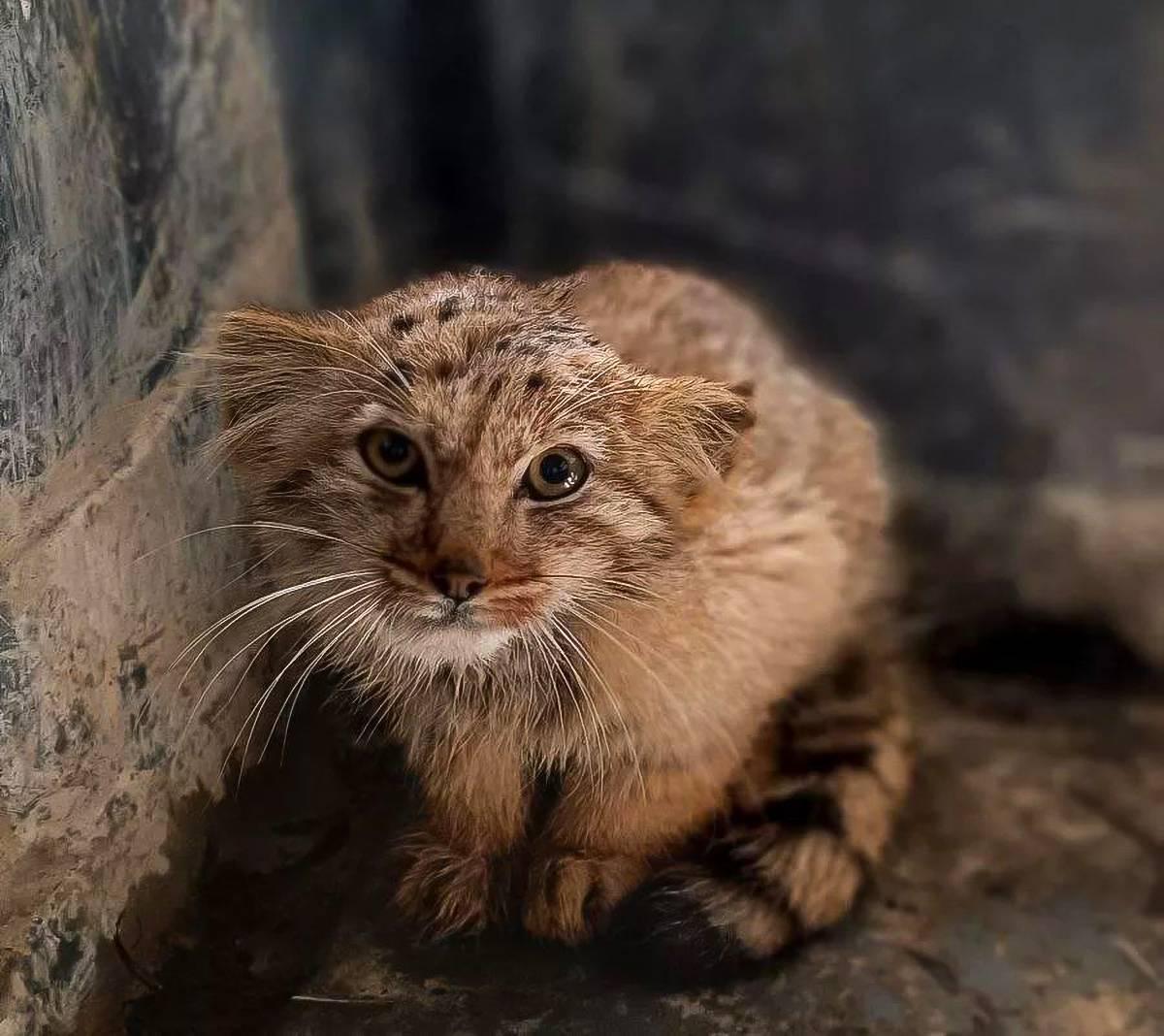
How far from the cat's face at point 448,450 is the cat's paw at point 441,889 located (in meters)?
0.18

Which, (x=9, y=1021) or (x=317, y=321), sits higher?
(x=317, y=321)

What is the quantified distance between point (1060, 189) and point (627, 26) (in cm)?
78

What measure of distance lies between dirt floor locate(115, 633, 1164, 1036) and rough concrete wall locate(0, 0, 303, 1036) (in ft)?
0.21

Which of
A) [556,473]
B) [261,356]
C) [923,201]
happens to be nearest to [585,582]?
[556,473]

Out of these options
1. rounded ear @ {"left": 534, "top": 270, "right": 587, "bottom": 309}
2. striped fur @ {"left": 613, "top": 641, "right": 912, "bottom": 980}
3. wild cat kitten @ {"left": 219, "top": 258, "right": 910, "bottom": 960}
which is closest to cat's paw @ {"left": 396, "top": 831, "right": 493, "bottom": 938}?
wild cat kitten @ {"left": 219, "top": 258, "right": 910, "bottom": 960}

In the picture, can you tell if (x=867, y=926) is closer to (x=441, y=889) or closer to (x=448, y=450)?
(x=441, y=889)

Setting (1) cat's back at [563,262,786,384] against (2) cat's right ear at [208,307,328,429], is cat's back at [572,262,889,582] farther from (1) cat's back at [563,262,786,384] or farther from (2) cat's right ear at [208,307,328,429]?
(2) cat's right ear at [208,307,328,429]

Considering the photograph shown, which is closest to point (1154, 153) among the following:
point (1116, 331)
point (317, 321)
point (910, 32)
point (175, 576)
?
point (1116, 331)

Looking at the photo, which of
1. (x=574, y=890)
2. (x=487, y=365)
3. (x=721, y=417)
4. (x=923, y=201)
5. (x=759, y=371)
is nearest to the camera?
(x=487, y=365)

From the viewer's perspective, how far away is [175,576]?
3.33 feet

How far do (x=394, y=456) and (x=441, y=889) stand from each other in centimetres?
39

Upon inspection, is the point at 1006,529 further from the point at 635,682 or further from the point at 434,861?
the point at 434,861

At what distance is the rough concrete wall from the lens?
0.96 meters

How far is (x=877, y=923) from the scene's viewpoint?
1.39m
